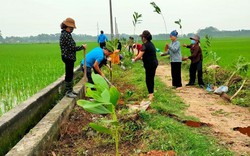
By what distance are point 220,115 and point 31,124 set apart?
2930mm

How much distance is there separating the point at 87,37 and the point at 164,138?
5206 inches

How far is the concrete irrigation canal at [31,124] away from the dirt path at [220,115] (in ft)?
6.23

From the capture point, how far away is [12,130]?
390cm

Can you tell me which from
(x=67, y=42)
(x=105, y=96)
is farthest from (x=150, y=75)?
(x=105, y=96)

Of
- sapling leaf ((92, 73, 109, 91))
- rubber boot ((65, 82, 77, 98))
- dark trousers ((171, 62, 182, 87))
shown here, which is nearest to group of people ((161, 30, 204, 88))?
dark trousers ((171, 62, 182, 87))

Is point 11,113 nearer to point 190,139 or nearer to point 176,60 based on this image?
point 190,139

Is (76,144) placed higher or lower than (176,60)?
lower

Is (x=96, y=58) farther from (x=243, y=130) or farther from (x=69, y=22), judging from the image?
(x=243, y=130)

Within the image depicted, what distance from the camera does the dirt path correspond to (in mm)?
3404

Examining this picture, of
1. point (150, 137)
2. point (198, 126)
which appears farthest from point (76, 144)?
point (198, 126)

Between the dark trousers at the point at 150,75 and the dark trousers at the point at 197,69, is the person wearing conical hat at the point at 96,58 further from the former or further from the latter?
the dark trousers at the point at 197,69

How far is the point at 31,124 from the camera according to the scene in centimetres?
471

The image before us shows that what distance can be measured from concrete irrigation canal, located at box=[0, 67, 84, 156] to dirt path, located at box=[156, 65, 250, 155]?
74.8 inches

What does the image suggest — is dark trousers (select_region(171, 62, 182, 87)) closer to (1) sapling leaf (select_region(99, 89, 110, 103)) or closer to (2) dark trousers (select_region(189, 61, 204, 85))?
(2) dark trousers (select_region(189, 61, 204, 85))
